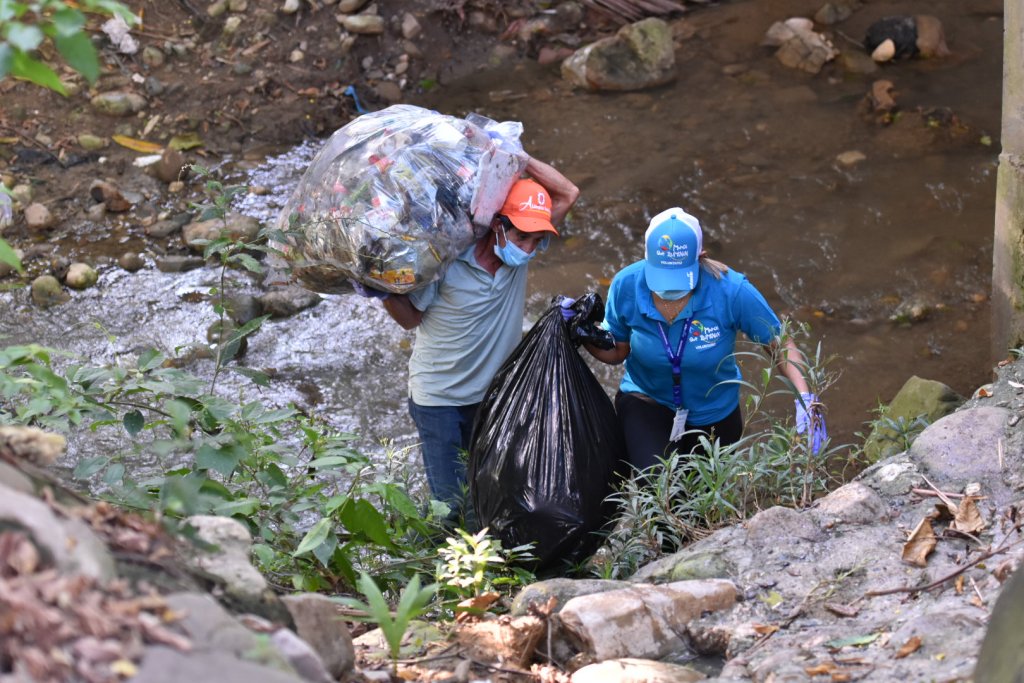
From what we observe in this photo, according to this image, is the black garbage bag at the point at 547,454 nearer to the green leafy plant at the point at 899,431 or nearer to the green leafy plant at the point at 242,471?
the green leafy plant at the point at 242,471

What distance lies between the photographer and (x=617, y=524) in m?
3.18

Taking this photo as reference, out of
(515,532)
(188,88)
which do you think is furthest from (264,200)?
(515,532)

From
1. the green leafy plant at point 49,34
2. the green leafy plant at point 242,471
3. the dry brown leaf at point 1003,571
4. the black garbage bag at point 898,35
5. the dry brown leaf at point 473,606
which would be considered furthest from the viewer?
the black garbage bag at point 898,35

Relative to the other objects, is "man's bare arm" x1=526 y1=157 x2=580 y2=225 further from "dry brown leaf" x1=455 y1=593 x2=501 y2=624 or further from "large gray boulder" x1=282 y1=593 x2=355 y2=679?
"large gray boulder" x1=282 y1=593 x2=355 y2=679

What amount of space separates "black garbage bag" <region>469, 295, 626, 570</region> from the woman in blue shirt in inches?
7.6

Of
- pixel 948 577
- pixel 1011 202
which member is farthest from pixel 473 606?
pixel 1011 202

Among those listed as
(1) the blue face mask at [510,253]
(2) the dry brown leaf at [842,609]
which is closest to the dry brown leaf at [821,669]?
(2) the dry brown leaf at [842,609]

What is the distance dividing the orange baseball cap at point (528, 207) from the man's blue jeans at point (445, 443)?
0.66m

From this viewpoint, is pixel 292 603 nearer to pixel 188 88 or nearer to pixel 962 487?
pixel 962 487

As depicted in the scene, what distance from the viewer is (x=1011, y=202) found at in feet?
12.2

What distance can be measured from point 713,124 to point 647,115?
0.42m

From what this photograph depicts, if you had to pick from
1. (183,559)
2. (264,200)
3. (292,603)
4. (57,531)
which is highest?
(57,531)

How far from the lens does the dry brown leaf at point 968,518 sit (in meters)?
2.55

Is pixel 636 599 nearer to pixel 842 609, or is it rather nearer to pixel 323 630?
pixel 842 609
